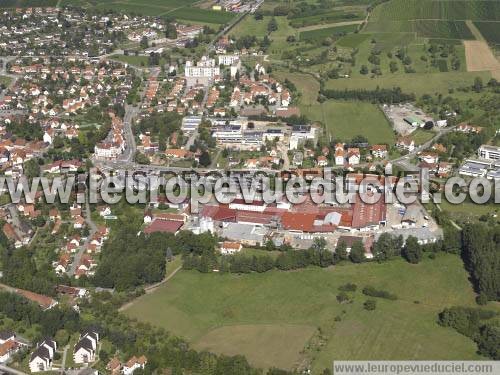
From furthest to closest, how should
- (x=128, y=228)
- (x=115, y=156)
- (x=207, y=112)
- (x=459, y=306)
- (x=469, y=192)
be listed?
1. (x=207, y=112)
2. (x=115, y=156)
3. (x=469, y=192)
4. (x=128, y=228)
5. (x=459, y=306)

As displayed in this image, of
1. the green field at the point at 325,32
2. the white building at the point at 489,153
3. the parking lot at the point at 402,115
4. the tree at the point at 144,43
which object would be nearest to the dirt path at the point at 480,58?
the parking lot at the point at 402,115

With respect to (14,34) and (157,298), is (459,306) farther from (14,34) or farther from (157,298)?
(14,34)

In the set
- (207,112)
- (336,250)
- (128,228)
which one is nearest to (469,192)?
(336,250)

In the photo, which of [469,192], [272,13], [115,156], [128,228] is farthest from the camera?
[272,13]

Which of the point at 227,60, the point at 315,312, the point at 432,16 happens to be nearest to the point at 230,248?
the point at 315,312

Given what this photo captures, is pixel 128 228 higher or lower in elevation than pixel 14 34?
lower

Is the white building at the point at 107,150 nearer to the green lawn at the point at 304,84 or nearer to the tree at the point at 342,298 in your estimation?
the green lawn at the point at 304,84

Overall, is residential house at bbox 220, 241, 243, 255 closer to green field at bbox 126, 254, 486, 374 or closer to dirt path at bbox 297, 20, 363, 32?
green field at bbox 126, 254, 486, 374
